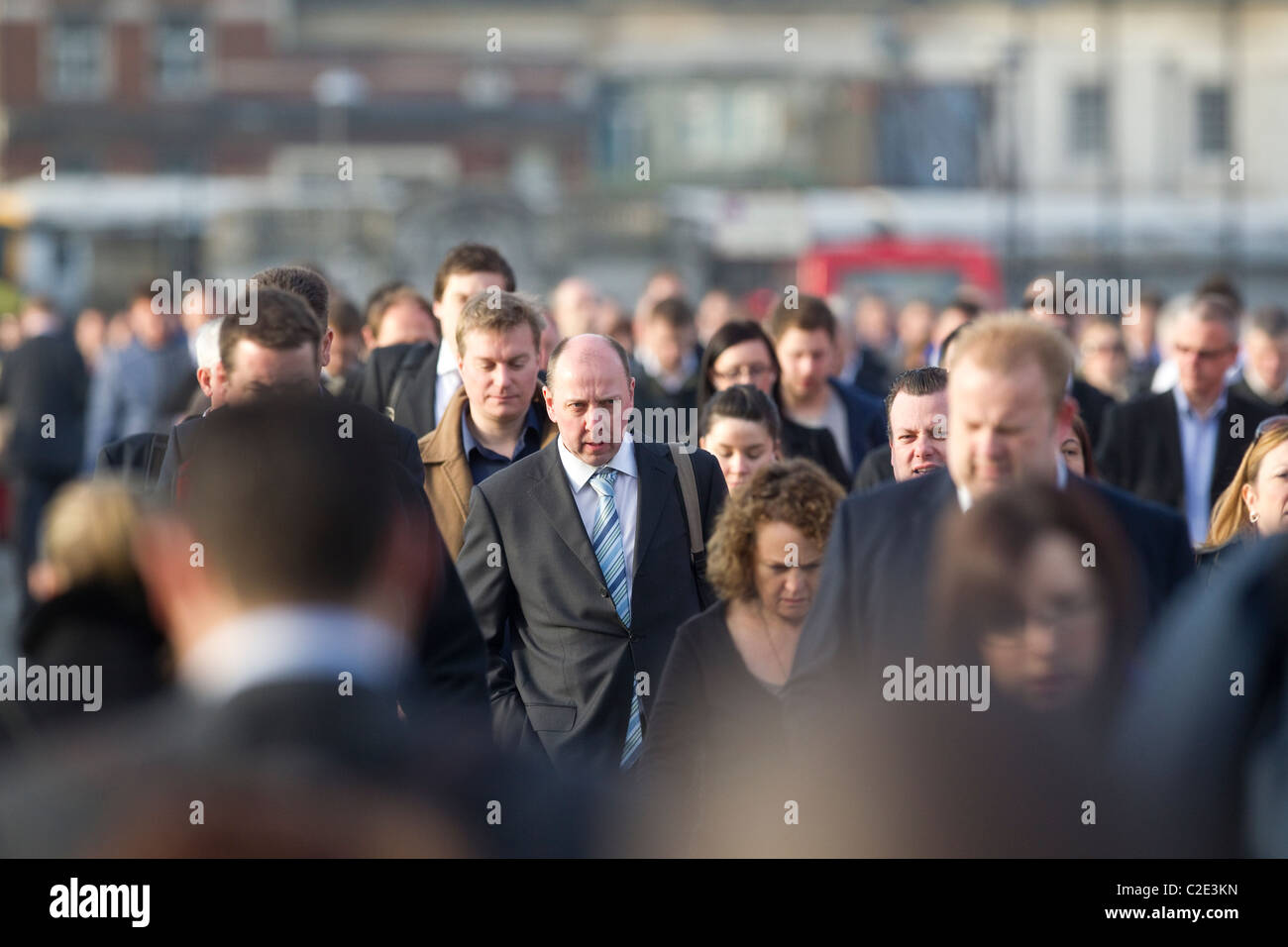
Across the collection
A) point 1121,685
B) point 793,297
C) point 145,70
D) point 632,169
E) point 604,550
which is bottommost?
point 1121,685

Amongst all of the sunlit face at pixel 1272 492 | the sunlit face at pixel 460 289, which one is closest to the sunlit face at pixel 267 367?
Result: the sunlit face at pixel 1272 492

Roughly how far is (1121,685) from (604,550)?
299 centimetres

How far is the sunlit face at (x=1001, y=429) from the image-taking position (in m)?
3.74

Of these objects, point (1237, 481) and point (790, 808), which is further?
point (1237, 481)

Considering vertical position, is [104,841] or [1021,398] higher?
[1021,398]

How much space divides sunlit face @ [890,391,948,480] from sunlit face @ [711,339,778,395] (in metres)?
1.84

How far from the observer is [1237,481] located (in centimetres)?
628

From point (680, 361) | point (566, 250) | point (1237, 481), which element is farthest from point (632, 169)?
point (1237, 481)

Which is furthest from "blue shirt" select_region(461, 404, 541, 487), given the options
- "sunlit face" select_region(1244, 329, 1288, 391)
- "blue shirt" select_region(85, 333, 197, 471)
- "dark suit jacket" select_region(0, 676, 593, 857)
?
"blue shirt" select_region(85, 333, 197, 471)

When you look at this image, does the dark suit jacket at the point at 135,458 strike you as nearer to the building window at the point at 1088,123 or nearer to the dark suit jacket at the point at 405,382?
the dark suit jacket at the point at 405,382

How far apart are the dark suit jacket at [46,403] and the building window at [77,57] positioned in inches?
1983
